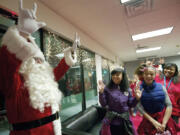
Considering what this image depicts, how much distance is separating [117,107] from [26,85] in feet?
3.38

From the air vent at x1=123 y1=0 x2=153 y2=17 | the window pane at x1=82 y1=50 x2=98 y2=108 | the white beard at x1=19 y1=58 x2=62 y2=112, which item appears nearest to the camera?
the white beard at x1=19 y1=58 x2=62 y2=112

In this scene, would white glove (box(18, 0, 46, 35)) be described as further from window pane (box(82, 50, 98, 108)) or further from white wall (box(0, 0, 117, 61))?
window pane (box(82, 50, 98, 108))

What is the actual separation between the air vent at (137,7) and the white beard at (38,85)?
1.64 m

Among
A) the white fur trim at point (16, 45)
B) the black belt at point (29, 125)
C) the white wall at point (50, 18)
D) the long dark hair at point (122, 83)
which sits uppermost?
the white wall at point (50, 18)

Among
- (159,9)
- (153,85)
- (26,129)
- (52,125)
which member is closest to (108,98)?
(153,85)

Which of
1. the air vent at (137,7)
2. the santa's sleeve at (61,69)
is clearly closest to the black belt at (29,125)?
the santa's sleeve at (61,69)

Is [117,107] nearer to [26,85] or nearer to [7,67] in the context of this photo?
[26,85]

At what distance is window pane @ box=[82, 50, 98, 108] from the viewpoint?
2812 millimetres

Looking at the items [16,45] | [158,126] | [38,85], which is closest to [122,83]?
[158,126]

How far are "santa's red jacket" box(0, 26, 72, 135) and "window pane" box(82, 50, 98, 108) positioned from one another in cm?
205

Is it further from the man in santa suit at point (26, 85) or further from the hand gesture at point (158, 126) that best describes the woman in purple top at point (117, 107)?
the man in santa suit at point (26, 85)

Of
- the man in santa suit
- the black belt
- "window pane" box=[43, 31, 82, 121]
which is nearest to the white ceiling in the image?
"window pane" box=[43, 31, 82, 121]

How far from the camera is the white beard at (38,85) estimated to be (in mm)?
631

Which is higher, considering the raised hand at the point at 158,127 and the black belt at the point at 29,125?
the black belt at the point at 29,125
